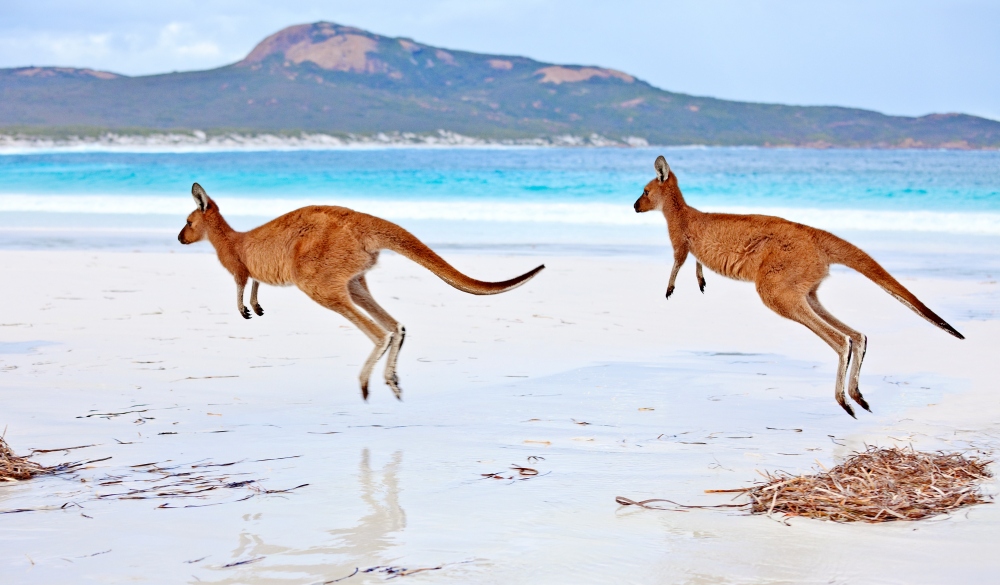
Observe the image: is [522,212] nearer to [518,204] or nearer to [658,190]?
[518,204]

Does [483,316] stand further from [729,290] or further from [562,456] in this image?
[562,456]

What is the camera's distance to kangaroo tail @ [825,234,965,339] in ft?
15.3

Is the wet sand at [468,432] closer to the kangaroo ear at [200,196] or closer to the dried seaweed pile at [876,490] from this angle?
the dried seaweed pile at [876,490]

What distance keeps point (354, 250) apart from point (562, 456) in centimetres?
159

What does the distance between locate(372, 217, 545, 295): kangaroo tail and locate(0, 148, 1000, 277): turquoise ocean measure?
24.2 ft

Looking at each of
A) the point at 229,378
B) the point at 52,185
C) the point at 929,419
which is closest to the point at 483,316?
the point at 229,378

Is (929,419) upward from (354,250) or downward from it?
downward

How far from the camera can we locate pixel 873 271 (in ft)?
16.4

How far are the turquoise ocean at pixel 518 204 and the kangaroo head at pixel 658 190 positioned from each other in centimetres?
576

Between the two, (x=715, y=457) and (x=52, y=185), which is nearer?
(x=715, y=457)

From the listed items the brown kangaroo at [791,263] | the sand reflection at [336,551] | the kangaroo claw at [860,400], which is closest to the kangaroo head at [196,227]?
the brown kangaroo at [791,263]

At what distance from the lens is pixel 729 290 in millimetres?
9062

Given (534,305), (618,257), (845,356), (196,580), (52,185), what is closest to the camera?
(196,580)

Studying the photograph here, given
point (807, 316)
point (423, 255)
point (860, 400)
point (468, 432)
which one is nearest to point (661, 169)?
point (807, 316)
